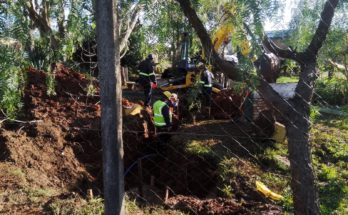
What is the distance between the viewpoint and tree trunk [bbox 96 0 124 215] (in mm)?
2389

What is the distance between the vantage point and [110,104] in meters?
2.48

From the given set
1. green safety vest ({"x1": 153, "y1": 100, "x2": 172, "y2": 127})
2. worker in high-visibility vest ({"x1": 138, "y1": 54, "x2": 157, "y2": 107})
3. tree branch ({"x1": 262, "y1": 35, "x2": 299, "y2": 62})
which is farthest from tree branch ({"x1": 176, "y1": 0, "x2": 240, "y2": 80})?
worker in high-visibility vest ({"x1": 138, "y1": 54, "x2": 157, "y2": 107})

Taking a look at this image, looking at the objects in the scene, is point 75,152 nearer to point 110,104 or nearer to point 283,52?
point 283,52

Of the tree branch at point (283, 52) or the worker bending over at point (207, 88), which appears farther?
the worker bending over at point (207, 88)

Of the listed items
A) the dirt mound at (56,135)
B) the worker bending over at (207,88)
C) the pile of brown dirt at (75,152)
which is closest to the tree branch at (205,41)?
the pile of brown dirt at (75,152)

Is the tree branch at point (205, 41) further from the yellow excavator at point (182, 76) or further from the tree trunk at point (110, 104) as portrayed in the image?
the yellow excavator at point (182, 76)

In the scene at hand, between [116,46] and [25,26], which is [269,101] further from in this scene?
[25,26]

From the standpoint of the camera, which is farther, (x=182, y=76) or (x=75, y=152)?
(x=182, y=76)

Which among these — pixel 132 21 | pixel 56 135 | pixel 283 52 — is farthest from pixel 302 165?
pixel 56 135

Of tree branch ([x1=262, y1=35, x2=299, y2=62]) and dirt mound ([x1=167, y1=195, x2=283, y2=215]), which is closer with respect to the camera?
tree branch ([x1=262, y1=35, x2=299, y2=62])

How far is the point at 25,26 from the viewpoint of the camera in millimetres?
2559

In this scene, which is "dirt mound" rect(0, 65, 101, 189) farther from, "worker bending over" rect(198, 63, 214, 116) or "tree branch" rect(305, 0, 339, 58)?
"tree branch" rect(305, 0, 339, 58)

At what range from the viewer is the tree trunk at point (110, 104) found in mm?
2389

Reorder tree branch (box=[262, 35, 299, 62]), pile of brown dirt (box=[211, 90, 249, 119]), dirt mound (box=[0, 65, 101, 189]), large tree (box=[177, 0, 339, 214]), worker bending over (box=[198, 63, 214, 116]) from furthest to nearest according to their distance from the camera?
pile of brown dirt (box=[211, 90, 249, 119]) → worker bending over (box=[198, 63, 214, 116]) → dirt mound (box=[0, 65, 101, 189]) → large tree (box=[177, 0, 339, 214]) → tree branch (box=[262, 35, 299, 62])
